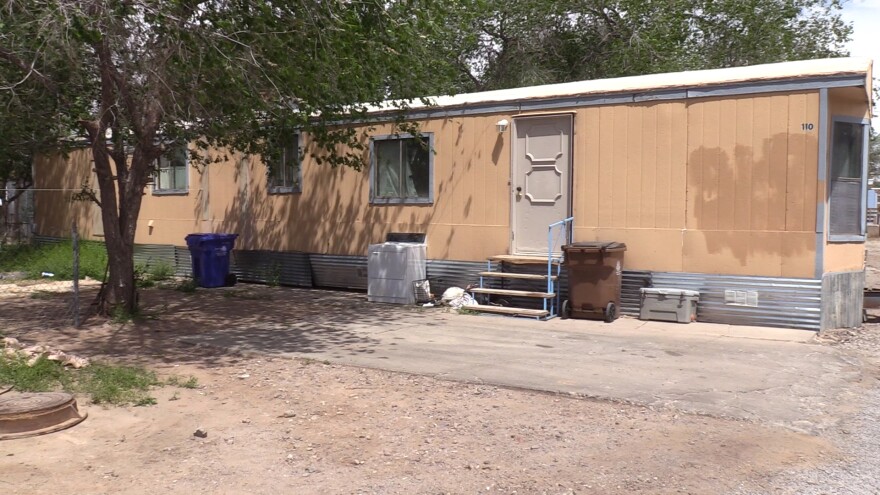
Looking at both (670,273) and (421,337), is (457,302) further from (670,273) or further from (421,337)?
(670,273)

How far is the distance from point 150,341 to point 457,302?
14.8ft

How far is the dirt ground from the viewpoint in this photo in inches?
170

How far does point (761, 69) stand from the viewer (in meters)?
9.34

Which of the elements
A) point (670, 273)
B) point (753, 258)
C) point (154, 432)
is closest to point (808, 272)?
point (753, 258)

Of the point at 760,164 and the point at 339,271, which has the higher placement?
the point at 760,164

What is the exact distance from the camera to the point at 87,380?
21.1 feet

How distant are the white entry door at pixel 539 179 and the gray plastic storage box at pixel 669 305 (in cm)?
154

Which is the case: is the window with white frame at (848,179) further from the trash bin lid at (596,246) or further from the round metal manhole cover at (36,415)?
the round metal manhole cover at (36,415)

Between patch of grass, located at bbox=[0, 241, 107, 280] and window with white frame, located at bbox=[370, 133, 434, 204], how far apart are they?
6300mm

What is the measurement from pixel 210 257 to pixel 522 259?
247 inches

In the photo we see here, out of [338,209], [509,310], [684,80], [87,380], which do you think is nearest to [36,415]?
[87,380]

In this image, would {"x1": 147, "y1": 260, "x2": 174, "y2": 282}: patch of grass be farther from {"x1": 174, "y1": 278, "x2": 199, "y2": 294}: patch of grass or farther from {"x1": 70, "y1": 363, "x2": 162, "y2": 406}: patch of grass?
{"x1": 70, "y1": 363, "x2": 162, "y2": 406}: patch of grass

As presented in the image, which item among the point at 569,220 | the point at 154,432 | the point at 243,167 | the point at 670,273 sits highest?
the point at 243,167

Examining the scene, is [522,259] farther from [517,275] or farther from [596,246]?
[596,246]
